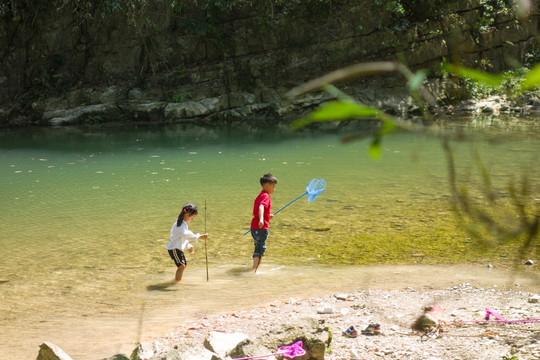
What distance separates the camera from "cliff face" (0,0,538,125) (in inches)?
849

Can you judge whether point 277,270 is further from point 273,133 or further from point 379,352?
point 273,133

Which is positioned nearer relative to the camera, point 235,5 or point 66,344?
point 66,344

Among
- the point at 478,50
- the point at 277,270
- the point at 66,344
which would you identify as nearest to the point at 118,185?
the point at 277,270

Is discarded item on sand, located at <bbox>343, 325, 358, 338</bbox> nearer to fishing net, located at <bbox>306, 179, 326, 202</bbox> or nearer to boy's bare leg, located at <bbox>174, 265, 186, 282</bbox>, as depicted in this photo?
boy's bare leg, located at <bbox>174, 265, 186, 282</bbox>

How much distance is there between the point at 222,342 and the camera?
389 cm

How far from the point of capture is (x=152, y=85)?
73.4ft

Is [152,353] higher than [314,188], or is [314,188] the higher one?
[314,188]

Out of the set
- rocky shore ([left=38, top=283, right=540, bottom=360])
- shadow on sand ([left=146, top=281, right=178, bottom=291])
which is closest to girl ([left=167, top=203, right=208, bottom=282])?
shadow on sand ([left=146, top=281, right=178, bottom=291])

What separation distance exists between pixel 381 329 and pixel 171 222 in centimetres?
501

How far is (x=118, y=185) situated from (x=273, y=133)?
24.4 ft

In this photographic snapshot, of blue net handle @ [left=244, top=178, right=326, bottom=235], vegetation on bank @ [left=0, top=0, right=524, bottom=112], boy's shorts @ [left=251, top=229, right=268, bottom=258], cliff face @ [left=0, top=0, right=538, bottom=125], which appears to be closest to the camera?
boy's shorts @ [left=251, top=229, right=268, bottom=258]

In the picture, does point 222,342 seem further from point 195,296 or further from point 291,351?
point 195,296

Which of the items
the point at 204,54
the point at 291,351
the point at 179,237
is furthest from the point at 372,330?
the point at 204,54

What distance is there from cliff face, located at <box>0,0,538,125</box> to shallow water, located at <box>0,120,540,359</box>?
5.92 meters
